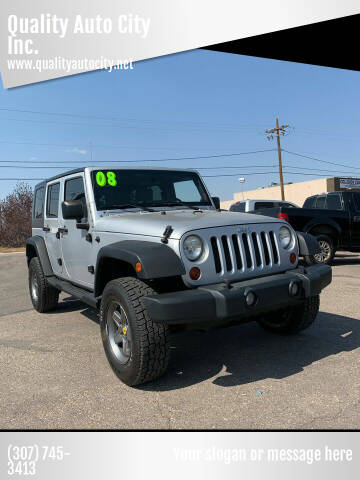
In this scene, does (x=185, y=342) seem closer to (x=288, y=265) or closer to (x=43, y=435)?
(x=288, y=265)

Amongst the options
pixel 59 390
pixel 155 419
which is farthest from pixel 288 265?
pixel 59 390

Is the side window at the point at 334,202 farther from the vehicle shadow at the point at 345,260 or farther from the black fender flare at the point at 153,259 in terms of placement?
the black fender flare at the point at 153,259

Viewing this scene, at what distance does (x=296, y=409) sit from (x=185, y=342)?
1713mm

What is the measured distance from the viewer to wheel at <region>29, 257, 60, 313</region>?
5.77 metres

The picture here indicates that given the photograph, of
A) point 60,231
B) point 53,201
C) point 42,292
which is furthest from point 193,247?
point 42,292

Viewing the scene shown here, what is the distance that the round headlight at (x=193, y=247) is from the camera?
3.11 metres

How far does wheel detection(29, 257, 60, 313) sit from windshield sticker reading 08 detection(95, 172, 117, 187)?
6.93 feet

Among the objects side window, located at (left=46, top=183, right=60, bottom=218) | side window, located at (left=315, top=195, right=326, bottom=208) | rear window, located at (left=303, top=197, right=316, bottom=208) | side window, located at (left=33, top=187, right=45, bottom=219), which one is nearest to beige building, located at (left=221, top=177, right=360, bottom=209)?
rear window, located at (left=303, top=197, right=316, bottom=208)

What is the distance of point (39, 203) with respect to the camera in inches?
251

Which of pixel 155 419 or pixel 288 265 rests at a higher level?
pixel 288 265

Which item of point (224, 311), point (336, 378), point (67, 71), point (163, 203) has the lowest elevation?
point (336, 378)

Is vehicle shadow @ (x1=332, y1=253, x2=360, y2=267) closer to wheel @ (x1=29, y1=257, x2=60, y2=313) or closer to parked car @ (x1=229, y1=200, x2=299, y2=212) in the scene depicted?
parked car @ (x1=229, y1=200, x2=299, y2=212)

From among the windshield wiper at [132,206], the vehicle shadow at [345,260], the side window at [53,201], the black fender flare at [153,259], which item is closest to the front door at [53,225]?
the side window at [53,201]

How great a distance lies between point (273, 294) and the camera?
311 cm
